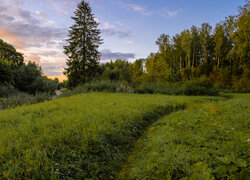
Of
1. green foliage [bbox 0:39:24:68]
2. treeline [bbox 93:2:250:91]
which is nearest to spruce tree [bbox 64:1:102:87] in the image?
treeline [bbox 93:2:250:91]

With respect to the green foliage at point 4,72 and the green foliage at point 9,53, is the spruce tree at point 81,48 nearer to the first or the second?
the green foliage at point 4,72

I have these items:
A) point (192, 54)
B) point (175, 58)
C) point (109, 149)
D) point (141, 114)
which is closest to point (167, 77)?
point (175, 58)

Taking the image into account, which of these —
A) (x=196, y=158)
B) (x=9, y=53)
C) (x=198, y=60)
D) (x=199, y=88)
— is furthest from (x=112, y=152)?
(x=198, y=60)

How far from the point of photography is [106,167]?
265 centimetres

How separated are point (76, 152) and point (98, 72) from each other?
2291 cm

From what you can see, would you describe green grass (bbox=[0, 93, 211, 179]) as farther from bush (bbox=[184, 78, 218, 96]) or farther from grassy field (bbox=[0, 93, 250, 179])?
bush (bbox=[184, 78, 218, 96])

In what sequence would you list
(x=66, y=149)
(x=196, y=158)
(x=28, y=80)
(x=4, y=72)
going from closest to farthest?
(x=196, y=158), (x=66, y=149), (x=4, y=72), (x=28, y=80)

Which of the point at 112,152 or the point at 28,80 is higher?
the point at 28,80

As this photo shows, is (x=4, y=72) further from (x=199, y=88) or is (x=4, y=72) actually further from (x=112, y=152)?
(x=199, y=88)

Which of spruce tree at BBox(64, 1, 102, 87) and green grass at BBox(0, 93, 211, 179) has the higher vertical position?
spruce tree at BBox(64, 1, 102, 87)

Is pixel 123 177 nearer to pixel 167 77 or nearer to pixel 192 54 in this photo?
pixel 167 77

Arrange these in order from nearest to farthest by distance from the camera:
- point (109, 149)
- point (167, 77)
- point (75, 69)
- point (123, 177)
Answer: point (123, 177) → point (109, 149) → point (75, 69) → point (167, 77)

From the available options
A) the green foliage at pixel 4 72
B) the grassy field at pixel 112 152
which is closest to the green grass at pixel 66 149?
the grassy field at pixel 112 152

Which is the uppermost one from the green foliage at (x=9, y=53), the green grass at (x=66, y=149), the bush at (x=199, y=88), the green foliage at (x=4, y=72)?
the green foliage at (x=9, y=53)
